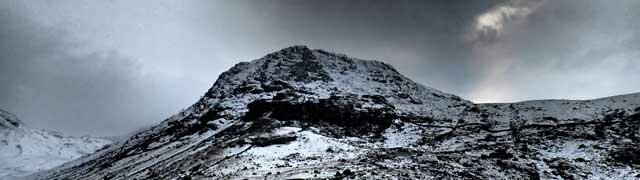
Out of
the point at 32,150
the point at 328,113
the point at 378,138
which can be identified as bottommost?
the point at 32,150

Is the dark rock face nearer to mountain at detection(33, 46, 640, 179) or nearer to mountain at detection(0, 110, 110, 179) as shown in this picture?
mountain at detection(33, 46, 640, 179)

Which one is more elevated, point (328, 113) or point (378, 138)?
point (328, 113)

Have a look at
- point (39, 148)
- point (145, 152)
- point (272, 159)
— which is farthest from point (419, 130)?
point (39, 148)

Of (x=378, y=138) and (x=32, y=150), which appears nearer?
(x=378, y=138)

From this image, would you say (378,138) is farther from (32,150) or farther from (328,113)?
(32,150)

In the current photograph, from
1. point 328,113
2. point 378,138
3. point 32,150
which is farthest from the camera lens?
point 32,150

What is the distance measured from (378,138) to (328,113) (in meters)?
10.3

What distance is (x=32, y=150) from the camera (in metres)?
174

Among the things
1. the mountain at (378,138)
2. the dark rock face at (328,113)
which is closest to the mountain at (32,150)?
the mountain at (378,138)

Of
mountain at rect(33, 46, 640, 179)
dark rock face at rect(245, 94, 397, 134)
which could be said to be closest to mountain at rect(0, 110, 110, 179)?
mountain at rect(33, 46, 640, 179)

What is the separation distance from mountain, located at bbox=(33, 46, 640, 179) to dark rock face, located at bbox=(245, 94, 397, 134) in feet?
0.69

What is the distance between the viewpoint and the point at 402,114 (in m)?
65.2

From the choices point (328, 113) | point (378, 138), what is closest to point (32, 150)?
point (328, 113)

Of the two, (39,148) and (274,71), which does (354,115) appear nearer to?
(274,71)
